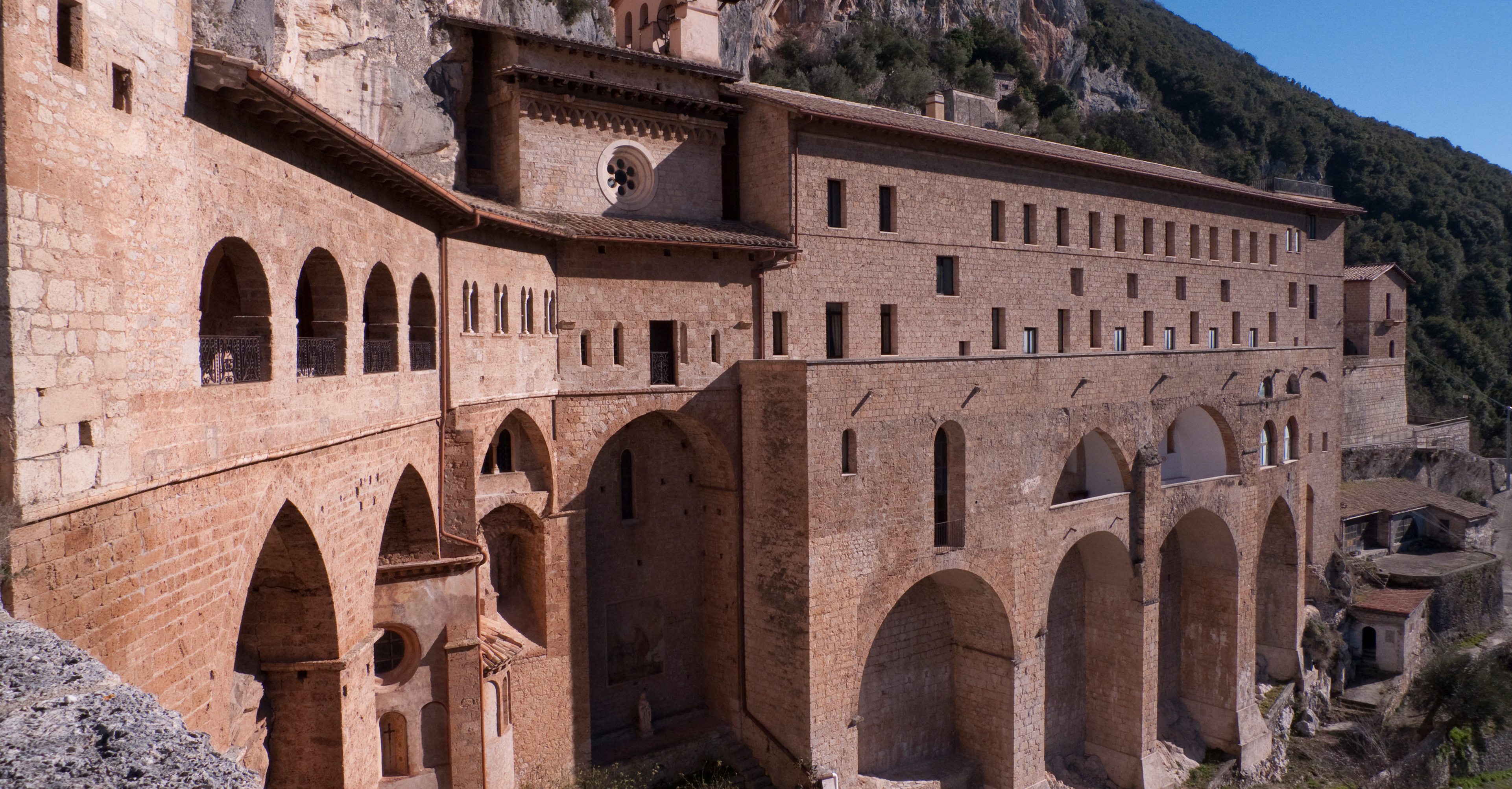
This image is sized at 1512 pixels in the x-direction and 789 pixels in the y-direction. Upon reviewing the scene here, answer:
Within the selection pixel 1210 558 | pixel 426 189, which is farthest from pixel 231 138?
pixel 1210 558

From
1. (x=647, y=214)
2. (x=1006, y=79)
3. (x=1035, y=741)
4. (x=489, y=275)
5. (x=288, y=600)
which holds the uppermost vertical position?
(x=1006, y=79)

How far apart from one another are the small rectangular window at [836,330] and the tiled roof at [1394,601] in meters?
21.1

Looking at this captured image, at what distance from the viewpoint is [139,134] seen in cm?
704

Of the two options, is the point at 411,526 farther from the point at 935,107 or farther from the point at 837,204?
the point at 935,107

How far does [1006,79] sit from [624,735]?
46231 mm

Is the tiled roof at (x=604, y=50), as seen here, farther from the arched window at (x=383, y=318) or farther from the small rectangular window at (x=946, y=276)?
the arched window at (x=383, y=318)

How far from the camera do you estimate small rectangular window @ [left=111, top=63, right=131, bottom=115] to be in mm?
6797

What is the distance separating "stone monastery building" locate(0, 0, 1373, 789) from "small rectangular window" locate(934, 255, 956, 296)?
0.38 feet

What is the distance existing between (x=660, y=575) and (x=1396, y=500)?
3079 cm

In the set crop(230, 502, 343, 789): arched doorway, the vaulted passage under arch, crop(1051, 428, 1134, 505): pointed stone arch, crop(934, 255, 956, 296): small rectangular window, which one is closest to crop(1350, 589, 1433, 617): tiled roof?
crop(1051, 428, 1134, 505): pointed stone arch

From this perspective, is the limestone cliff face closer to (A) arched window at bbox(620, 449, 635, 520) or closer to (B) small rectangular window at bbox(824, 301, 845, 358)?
(A) arched window at bbox(620, 449, 635, 520)

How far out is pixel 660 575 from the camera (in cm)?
1989

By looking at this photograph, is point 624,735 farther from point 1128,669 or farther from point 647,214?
point 1128,669

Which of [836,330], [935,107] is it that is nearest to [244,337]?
[836,330]
